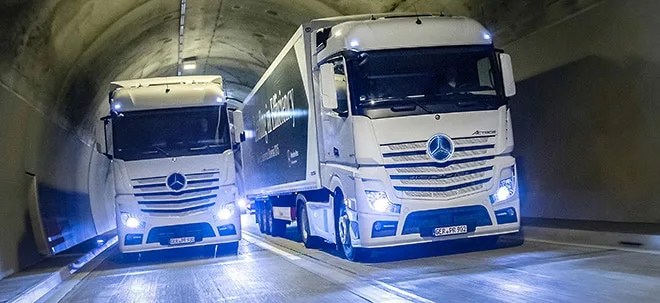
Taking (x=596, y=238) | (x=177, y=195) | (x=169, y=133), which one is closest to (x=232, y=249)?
(x=177, y=195)

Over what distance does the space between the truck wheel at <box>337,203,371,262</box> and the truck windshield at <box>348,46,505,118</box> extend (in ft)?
5.94

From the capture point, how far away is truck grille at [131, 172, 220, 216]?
15336 millimetres

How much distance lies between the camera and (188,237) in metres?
15.4

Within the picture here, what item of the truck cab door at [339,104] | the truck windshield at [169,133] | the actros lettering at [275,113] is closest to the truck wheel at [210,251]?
the truck windshield at [169,133]

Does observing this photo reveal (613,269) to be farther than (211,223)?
No

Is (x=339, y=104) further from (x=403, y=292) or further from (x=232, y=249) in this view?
(x=232, y=249)

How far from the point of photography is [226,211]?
51.1ft

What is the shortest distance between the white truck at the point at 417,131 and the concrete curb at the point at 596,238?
137 cm

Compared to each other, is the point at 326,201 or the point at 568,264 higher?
the point at 326,201

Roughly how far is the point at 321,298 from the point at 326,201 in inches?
176

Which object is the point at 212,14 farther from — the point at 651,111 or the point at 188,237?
the point at 651,111

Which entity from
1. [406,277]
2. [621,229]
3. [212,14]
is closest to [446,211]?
[406,277]

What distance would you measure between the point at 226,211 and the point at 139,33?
754 cm

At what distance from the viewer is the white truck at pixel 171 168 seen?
1534 centimetres
